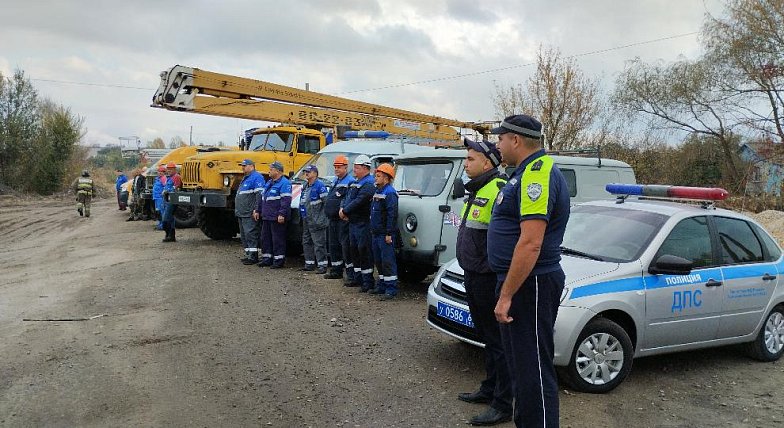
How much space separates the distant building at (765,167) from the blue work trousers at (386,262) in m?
14.8

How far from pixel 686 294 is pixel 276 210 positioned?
6.75m

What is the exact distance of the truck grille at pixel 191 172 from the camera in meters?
12.5

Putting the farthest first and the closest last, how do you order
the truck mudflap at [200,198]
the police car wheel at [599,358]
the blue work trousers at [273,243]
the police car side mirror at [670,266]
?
the truck mudflap at [200,198] < the blue work trousers at [273,243] < the police car side mirror at [670,266] < the police car wheel at [599,358]

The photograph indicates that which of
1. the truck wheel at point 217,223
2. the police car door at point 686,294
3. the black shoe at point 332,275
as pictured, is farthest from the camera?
the truck wheel at point 217,223

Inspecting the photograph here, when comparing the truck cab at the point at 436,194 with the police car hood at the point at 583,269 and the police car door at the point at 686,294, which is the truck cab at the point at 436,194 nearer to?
the police car hood at the point at 583,269

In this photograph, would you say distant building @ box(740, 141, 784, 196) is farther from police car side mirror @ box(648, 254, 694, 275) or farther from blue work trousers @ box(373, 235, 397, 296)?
police car side mirror @ box(648, 254, 694, 275)

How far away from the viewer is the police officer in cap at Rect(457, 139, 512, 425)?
4012 mm

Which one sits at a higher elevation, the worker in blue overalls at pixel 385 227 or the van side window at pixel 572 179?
the van side window at pixel 572 179

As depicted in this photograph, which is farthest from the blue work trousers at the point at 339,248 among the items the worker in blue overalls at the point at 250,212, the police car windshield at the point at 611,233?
the police car windshield at the point at 611,233

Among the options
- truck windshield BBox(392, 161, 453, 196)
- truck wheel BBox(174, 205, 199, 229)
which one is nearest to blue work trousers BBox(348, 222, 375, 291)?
truck windshield BBox(392, 161, 453, 196)

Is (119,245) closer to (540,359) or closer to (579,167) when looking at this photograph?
(579,167)

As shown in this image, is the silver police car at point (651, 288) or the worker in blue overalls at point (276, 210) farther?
the worker in blue overalls at point (276, 210)

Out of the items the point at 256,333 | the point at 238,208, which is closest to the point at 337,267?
the point at 238,208

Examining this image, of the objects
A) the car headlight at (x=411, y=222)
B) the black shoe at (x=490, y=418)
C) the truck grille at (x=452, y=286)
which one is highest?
the car headlight at (x=411, y=222)
